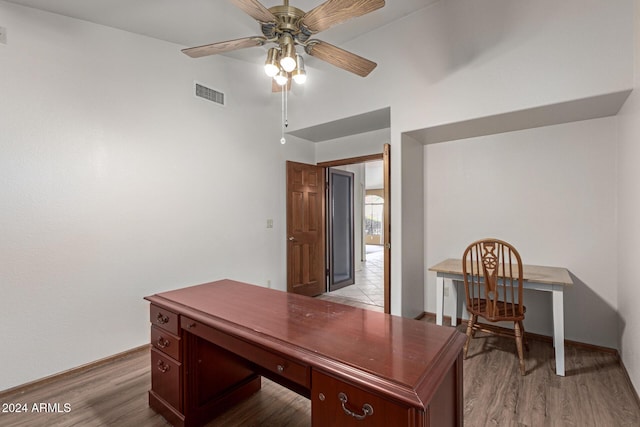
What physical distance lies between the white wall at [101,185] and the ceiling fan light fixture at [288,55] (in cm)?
178

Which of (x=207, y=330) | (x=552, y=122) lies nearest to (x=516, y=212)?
(x=552, y=122)

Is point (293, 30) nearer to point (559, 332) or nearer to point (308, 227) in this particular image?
point (559, 332)

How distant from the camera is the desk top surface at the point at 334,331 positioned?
40.5 inches

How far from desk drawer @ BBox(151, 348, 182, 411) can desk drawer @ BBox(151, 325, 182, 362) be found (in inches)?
1.3

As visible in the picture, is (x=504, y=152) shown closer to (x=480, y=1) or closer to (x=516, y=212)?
(x=516, y=212)

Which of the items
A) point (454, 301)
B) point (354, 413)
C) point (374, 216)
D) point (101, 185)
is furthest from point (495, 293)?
point (374, 216)

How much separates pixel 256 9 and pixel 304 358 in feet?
5.61

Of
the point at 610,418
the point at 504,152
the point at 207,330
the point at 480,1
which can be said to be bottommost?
the point at 610,418

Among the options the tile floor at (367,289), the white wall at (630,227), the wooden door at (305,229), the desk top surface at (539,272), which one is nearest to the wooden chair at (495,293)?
the desk top surface at (539,272)

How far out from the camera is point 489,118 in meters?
2.70

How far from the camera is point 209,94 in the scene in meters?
3.32

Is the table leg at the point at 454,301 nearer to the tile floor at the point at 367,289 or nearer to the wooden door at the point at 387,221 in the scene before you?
the wooden door at the point at 387,221

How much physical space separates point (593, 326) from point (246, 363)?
3.11 m

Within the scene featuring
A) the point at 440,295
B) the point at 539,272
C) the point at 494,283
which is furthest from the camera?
the point at 440,295
